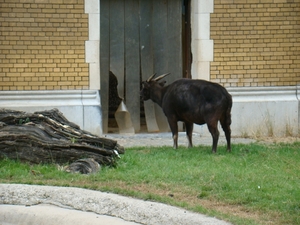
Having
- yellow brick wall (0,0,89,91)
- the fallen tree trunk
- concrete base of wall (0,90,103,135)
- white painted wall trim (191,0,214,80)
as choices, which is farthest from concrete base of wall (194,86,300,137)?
the fallen tree trunk

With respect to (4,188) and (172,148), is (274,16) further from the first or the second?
(4,188)

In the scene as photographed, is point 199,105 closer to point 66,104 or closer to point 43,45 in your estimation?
point 66,104

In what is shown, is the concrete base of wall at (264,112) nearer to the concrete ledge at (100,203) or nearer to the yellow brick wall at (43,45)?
the yellow brick wall at (43,45)

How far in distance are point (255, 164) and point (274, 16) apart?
15.5 ft

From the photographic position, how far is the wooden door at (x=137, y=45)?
46.5 feet

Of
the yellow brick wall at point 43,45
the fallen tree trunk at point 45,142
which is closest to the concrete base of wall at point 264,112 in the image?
the yellow brick wall at point 43,45

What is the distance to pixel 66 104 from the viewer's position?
13.2 meters

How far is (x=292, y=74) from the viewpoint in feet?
45.5

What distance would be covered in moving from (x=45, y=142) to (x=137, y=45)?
555 centimetres

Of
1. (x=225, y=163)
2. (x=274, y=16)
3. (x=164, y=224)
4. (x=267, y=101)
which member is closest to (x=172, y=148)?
(x=225, y=163)

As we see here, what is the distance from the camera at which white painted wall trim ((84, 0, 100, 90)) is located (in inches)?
523

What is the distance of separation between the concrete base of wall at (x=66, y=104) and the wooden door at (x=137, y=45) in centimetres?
95

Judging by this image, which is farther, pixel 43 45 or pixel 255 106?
pixel 255 106

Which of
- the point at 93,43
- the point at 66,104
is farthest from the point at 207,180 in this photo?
the point at 93,43
